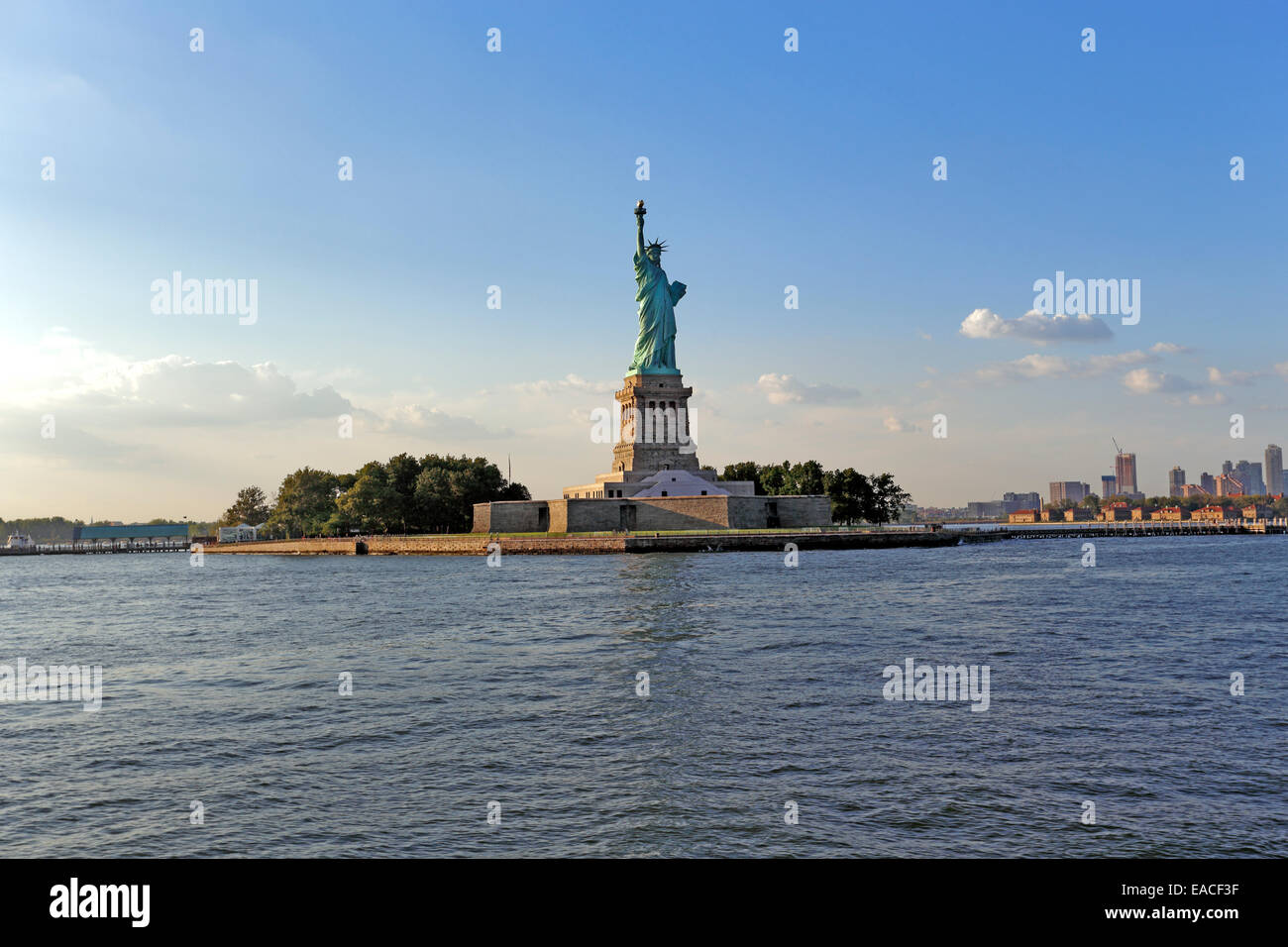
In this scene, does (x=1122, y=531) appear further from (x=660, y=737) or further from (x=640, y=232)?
(x=660, y=737)

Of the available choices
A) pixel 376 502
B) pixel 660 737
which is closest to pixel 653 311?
pixel 376 502

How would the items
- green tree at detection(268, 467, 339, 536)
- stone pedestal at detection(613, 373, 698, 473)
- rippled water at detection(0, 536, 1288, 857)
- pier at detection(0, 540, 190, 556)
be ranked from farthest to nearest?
1. pier at detection(0, 540, 190, 556)
2. green tree at detection(268, 467, 339, 536)
3. stone pedestal at detection(613, 373, 698, 473)
4. rippled water at detection(0, 536, 1288, 857)

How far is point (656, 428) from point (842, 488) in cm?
3019

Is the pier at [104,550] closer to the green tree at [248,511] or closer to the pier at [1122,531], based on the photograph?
the green tree at [248,511]

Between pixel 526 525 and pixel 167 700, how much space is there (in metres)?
78.9

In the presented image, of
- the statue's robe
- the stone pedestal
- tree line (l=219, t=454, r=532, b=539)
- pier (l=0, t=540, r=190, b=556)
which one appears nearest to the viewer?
the stone pedestal

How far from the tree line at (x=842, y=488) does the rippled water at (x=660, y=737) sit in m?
76.3

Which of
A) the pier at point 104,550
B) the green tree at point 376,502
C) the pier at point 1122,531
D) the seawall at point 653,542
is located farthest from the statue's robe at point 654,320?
the pier at point 104,550

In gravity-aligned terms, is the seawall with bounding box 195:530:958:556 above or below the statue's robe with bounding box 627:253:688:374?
below

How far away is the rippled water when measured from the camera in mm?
13617

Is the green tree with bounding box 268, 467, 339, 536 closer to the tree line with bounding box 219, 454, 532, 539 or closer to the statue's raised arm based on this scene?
the tree line with bounding box 219, 454, 532, 539

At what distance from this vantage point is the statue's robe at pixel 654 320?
104 meters

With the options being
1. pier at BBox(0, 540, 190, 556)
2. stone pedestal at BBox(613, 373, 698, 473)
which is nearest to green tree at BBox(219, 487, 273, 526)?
pier at BBox(0, 540, 190, 556)
